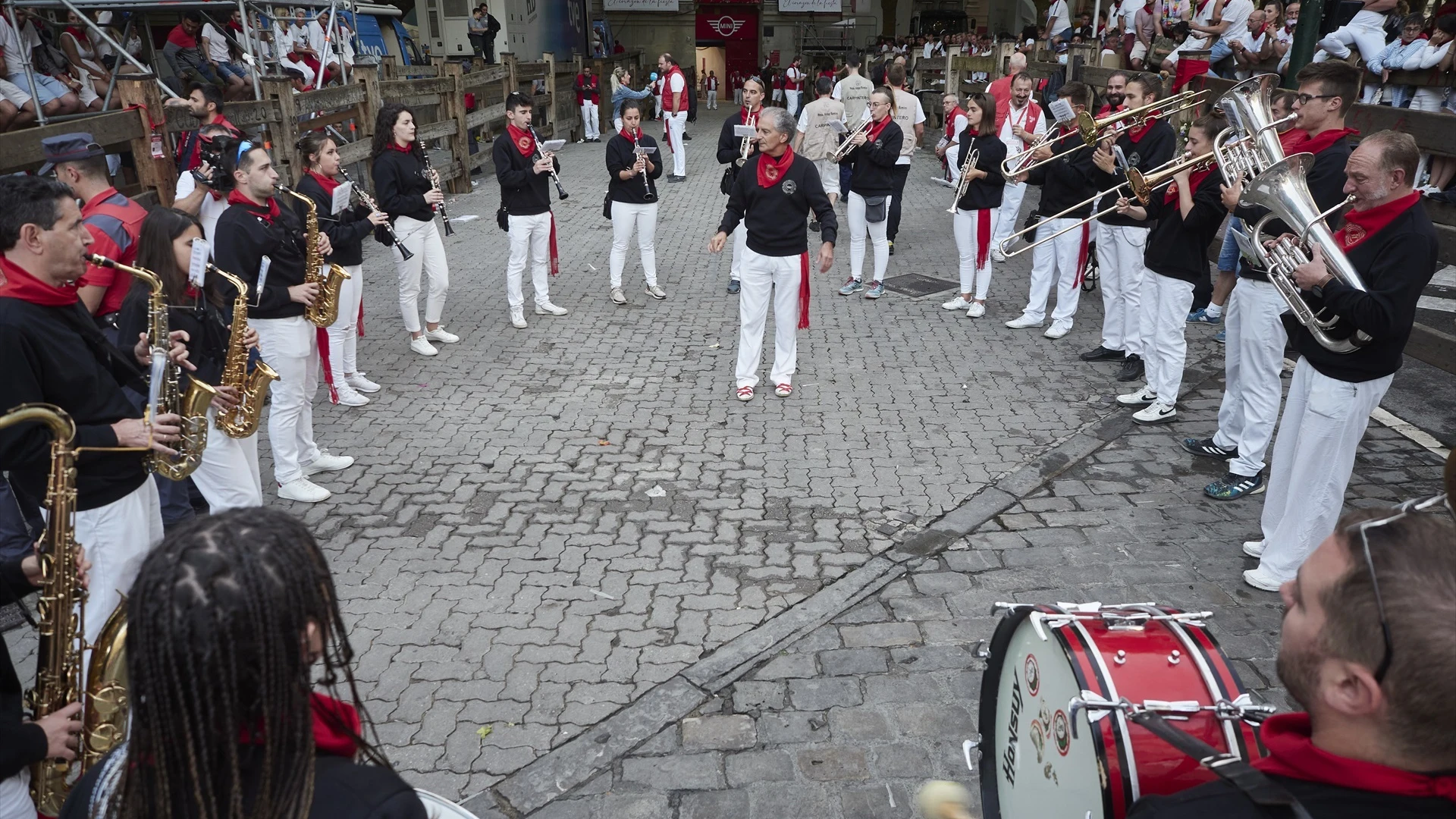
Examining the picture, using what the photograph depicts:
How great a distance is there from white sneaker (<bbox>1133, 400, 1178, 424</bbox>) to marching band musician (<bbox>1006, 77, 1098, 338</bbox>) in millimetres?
1901

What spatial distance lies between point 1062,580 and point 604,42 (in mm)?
31369

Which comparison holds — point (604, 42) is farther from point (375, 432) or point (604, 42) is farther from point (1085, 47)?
point (375, 432)

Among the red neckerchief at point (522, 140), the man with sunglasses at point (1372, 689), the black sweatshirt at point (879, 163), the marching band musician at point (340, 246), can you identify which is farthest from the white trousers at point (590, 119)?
the man with sunglasses at point (1372, 689)

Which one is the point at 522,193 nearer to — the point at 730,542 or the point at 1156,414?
the point at 730,542

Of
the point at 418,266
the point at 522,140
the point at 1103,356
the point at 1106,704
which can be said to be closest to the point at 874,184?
the point at 1103,356

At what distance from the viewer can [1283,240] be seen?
4348mm

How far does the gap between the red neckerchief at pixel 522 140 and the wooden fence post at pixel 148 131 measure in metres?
3.04

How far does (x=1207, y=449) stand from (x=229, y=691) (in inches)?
242

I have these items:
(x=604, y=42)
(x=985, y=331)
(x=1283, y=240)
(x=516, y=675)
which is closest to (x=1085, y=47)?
(x=985, y=331)

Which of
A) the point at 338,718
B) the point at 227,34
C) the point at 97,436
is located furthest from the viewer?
the point at 227,34

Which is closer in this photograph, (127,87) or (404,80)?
(127,87)

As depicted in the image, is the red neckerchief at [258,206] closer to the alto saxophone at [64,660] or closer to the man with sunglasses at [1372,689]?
the alto saxophone at [64,660]

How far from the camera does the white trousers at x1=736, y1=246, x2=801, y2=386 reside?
23.2 ft

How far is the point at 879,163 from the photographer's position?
912 centimetres
